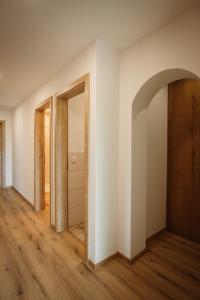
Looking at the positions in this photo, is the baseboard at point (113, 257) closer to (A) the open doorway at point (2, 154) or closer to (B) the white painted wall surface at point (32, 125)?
(B) the white painted wall surface at point (32, 125)

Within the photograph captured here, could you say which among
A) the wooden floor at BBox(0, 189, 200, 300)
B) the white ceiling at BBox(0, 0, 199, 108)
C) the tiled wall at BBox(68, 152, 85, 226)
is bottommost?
the wooden floor at BBox(0, 189, 200, 300)

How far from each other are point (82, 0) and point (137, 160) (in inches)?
60.6

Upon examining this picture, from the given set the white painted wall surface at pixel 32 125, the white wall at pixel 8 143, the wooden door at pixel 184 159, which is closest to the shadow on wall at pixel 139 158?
the white painted wall surface at pixel 32 125

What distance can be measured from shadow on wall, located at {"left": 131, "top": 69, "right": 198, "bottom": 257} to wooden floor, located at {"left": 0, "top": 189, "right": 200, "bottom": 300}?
268 millimetres

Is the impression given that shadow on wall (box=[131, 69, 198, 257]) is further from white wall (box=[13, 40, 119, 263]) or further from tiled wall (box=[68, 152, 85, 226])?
tiled wall (box=[68, 152, 85, 226])

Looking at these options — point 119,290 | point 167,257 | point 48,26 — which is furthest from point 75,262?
point 48,26

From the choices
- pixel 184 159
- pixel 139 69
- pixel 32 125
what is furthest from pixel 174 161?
pixel 32 125

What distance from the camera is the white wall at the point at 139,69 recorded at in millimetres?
1416

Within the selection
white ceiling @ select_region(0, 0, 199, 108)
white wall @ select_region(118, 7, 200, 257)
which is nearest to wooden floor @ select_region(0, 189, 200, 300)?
white wall @ select_region(118, 7, 200, 257)

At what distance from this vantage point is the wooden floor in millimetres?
1529

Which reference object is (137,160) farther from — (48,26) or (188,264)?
(48,26)

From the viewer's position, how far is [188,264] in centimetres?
192

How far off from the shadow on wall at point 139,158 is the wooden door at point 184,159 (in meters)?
0.70

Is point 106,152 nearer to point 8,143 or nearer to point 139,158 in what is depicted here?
point 139,158
